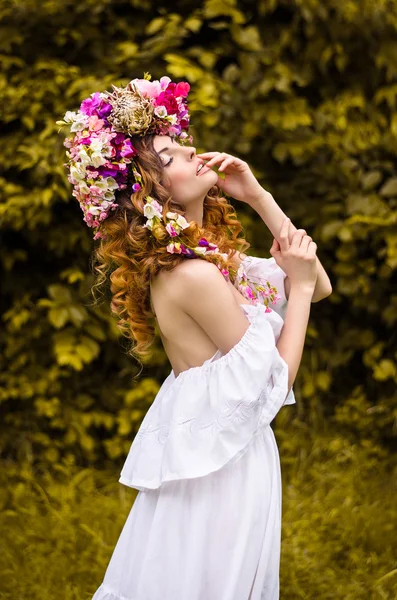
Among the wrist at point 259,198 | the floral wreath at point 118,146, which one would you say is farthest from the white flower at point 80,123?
the wrist at point 259,198

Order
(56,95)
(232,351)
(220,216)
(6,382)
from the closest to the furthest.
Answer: (232,351), (220,216), (56,95), (6,382)

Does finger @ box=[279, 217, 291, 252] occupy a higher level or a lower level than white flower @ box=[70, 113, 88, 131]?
lower

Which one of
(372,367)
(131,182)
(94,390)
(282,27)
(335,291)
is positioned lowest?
(94,390)

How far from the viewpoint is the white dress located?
6.69ft

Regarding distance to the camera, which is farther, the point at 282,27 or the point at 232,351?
the point at 282,27

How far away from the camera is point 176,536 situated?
2092mm

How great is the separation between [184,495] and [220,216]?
0.81m

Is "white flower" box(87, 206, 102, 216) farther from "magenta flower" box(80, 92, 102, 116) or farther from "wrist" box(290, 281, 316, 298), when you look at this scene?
"wrist" box(290, 281, 316, 298)

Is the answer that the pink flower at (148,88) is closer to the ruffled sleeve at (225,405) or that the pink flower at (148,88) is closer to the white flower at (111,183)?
the white flower at (111,183)

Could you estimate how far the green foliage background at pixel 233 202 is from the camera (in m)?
3.96

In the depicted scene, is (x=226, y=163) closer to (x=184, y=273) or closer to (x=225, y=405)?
(x=184, y=273)

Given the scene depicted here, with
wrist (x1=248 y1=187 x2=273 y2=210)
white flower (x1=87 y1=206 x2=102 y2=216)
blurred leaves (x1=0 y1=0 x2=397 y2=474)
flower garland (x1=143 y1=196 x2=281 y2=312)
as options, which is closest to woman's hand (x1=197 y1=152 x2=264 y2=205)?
wrist (x1=248 y1=187 x2=273 y2=210)

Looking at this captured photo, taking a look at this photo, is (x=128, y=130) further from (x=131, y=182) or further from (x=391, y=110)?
(x=391, y=110)

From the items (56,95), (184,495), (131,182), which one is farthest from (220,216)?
(56,95)
